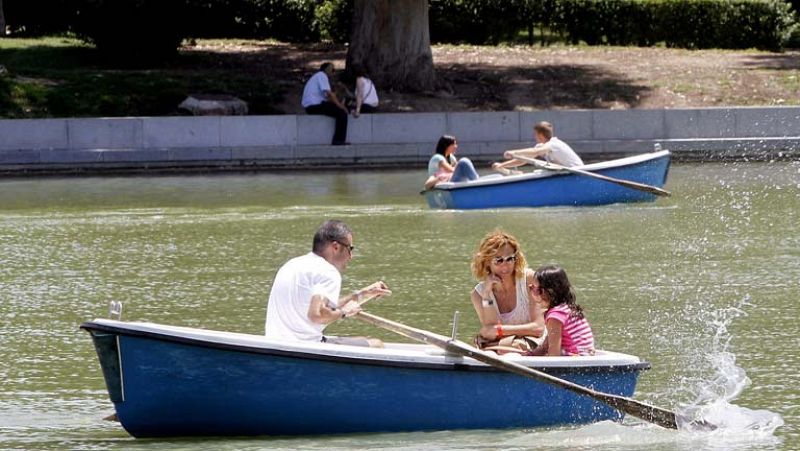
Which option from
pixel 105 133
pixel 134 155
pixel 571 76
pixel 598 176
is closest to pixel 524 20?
pixel 571 76

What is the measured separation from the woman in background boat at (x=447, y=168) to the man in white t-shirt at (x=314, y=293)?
465 inches

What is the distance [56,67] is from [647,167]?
52.7 ft

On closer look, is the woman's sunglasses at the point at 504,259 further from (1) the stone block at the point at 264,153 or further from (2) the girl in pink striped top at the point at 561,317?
(1) the stone block at the point at 264,153

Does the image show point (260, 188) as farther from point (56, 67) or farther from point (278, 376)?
point (278, 376)

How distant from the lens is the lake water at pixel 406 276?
32.1 feet

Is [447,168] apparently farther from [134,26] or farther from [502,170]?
[134,26]

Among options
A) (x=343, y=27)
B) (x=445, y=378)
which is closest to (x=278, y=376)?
(x=445, y=378)

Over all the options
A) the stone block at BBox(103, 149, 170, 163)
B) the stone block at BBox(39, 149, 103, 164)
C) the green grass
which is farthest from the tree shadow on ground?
the stone block at BBox(39, 149, 103, 164)

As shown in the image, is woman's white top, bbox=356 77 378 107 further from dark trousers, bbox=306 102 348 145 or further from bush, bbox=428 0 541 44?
bush, bbox=428 0 541 44

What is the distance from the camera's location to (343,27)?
39469mm

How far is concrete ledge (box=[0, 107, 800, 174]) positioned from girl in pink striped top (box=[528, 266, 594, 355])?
1851cm

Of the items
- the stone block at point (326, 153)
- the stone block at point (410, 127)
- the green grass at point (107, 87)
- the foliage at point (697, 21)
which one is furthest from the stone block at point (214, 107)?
the foliage at point (697, 21)

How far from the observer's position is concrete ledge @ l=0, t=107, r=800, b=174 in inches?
1089

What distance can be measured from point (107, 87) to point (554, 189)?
487 inches
